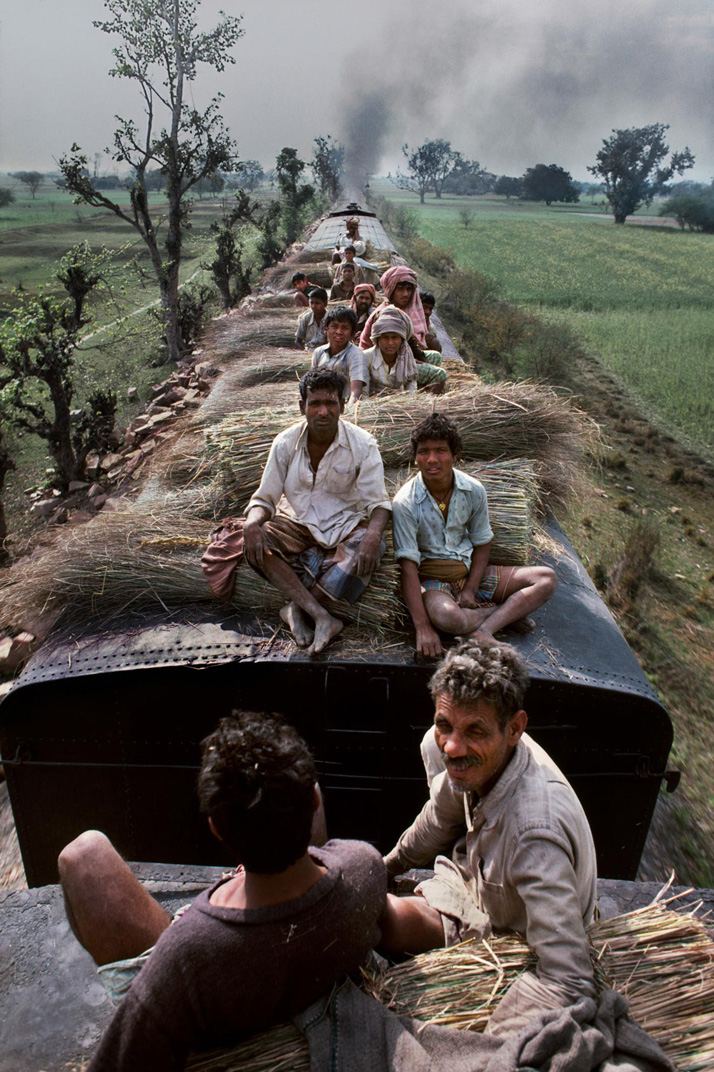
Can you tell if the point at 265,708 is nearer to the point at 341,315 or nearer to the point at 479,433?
the point at 479,433

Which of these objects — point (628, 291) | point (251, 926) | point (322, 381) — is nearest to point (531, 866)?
point (251, 926)

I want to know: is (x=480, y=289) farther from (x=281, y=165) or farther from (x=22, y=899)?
(x=22, y=899)

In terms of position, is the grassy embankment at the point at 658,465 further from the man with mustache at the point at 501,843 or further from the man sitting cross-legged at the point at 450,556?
the man with mustache at the point at 501,843

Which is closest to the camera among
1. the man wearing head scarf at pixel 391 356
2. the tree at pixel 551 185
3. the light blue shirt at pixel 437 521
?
the light blue shirt at pixel 437 521

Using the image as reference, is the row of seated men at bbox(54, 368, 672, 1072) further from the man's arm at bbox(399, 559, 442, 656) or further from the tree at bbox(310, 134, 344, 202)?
the tree at bbox(310, 134, 344, 202)

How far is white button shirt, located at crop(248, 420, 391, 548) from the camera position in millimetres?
3357

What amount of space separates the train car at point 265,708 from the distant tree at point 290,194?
33.6m

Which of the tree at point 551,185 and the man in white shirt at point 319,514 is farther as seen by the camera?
the tree at point 551,185

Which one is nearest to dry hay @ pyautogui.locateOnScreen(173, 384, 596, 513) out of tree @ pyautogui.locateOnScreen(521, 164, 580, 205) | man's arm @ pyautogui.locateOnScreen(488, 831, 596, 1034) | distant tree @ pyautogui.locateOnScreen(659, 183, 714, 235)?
man's arm @ pyautogui.locateOnScreen(488, 831, 596, 1034)

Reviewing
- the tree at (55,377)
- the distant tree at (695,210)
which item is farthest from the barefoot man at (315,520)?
the distant tree at (695,210)

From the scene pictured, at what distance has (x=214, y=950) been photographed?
1.58 meters

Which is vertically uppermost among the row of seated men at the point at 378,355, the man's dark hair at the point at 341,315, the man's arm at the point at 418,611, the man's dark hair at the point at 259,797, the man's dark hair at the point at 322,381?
the man's dark hair at the point at 341,315

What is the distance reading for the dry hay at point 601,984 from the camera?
168 cm

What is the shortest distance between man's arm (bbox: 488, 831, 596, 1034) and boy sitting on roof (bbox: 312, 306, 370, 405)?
368cm
